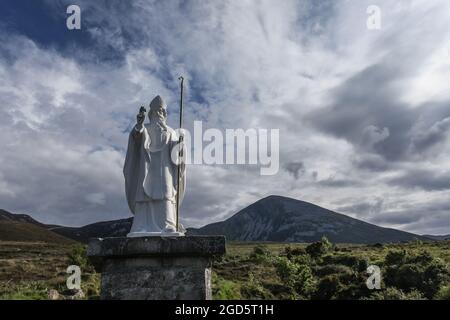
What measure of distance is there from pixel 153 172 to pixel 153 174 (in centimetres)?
4

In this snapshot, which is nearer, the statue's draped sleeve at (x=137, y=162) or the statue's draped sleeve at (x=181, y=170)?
the statue's draped sleeve at (x=137, y=162)

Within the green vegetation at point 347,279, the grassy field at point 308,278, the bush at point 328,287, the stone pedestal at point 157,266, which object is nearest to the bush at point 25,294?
the grassy field at point 308,278

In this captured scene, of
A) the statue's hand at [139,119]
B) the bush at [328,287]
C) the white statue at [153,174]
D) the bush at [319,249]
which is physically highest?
the statue's hand at [139,119]

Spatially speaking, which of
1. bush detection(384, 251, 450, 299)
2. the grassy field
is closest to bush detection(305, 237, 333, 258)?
the grassy field

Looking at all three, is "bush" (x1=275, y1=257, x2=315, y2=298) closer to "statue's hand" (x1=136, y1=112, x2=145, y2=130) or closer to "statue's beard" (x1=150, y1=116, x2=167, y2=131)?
"statue's beard" (x1=150, y1=116, x2=167, y2=131)

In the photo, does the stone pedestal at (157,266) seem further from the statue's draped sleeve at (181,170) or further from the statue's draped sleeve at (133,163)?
the statue's draped sleeve at (181,170)

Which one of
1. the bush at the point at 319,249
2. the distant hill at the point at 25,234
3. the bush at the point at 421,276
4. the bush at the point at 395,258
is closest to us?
the bush at the point at 421,276

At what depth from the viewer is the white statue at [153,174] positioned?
28.5 feet

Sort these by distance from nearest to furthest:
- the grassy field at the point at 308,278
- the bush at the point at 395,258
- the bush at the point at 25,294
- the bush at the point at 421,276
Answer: the bush at the point at 25,294, the grassy field at the point at 308,278, the bush at the point at 421,276, the bush at the point at 395,258

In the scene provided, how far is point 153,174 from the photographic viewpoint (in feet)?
29.8

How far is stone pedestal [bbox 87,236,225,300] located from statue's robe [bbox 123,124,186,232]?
1.07 metres

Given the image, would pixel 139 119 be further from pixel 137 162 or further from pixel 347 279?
pixel 347 279
